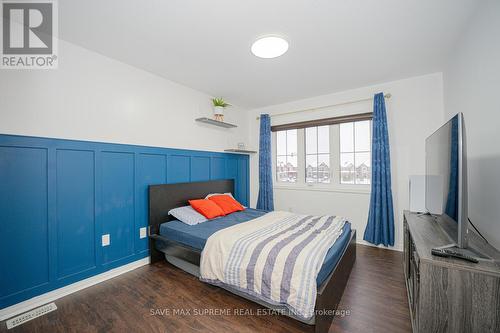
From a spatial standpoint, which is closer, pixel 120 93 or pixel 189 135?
pixel 120 93

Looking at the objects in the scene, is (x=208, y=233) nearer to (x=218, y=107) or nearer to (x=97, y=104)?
(x=97, y=104)

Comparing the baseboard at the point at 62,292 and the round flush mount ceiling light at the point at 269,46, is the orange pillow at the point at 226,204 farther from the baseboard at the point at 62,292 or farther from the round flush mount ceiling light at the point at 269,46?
the round flush mount ceiling light at the point at 269,46

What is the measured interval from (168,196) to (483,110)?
3612 millimetres

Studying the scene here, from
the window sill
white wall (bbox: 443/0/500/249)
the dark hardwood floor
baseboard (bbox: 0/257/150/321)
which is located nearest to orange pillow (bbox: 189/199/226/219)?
the dark hardwood floor

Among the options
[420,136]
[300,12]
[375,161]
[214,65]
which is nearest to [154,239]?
[214,65]

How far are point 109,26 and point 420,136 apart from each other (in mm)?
4278

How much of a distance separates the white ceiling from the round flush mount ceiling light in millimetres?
74

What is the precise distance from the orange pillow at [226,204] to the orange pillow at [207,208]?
0.40 feet

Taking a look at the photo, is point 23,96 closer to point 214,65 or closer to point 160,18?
point 160,18

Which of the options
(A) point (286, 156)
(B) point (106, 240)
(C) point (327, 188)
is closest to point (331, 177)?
(C) point (327, 188)

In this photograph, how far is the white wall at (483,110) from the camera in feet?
5.08

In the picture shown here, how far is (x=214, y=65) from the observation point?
281 cm

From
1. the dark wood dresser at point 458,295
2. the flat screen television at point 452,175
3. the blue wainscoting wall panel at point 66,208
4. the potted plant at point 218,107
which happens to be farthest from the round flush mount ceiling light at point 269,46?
the dark wood dresser at point 458,295

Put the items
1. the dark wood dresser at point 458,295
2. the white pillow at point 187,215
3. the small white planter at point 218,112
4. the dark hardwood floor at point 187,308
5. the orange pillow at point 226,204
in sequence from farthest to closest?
the small white planter at point 218,112 → the orange pillow at point 226,204 → the white pillow at point 187,215 → the dark hardwood floor at point 187,308 → the dark wood dresser at point 458,295
